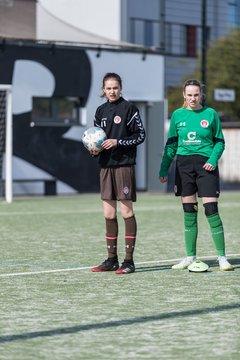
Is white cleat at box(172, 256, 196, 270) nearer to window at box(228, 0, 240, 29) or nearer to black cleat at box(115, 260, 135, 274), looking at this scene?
black cleat at box(115, 260, 135, 274)

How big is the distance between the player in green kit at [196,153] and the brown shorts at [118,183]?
0.42 meters

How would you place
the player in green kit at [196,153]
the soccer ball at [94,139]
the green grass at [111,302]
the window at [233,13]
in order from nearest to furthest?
the green grass at [111,302]
the soccer ball at [94,139]
the player in green kit at [196,153]
the window at [233,13]

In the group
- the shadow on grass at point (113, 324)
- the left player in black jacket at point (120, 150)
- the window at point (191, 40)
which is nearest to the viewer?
the shadow on grass at point (113, 324)

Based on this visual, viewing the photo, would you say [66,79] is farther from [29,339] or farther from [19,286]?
[29,339]

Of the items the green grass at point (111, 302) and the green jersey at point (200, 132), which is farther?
the green jersey at point (200, 132)

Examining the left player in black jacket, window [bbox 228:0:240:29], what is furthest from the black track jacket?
window [bbox 228:0:240:29]

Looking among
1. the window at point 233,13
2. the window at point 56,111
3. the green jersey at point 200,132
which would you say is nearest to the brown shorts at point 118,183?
the green jersey at point 200,132

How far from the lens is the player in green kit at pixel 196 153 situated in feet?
34.5

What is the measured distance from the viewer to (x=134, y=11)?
54.8m

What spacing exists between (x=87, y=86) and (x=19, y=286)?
22.5 meters

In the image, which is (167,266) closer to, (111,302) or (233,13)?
(111,302)

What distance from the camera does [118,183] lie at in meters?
10.4

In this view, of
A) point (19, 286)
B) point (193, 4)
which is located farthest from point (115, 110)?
point (193, 4)

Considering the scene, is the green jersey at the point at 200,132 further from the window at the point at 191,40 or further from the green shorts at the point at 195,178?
the window at the point at 191,40
